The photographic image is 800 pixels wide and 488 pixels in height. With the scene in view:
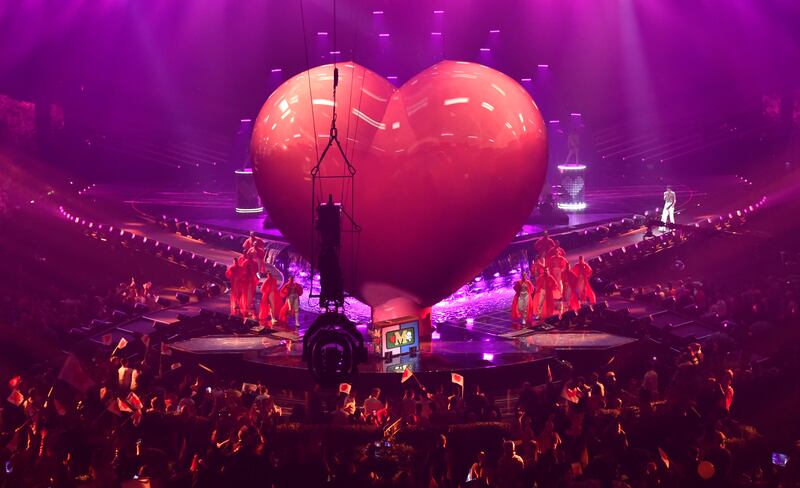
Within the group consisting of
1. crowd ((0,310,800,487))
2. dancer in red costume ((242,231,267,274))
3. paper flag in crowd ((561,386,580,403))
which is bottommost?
crowd ((0,310,800,487))

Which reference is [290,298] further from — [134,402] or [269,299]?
[134,402]

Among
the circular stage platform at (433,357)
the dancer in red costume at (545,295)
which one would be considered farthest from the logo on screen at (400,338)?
the dancer in red costume at (545,295)

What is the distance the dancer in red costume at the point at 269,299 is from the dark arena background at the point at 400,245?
0.05 metres

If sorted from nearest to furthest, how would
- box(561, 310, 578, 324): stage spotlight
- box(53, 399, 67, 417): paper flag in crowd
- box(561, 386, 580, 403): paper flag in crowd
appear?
1. box(53, 399, 67, 417): paper flag in crowd
2. box(561, 386, 580, 403): paper flag in crowd
3. box(561, 310, 578, 324): stage spotlight

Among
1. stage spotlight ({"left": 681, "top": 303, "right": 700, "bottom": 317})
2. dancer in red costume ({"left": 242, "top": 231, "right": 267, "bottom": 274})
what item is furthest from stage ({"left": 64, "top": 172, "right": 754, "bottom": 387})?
dancer in red costume ({"left": 242, "top": 231, "right": 267, "bottom": 274})

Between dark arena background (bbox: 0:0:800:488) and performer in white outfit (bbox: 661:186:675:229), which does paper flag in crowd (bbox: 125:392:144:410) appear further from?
performer in white outfit (bbox: 661:186:675:229)

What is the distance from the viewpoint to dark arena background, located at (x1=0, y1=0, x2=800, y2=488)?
9312 mm

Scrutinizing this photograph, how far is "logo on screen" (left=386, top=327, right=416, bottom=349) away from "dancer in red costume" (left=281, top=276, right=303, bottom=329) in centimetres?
256

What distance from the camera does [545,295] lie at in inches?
645

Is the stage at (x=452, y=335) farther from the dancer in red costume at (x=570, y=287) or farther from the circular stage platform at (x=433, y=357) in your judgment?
the dancer in red costume at (x=570, y=287)

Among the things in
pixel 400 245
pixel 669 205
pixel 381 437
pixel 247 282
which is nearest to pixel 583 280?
pixel 400 245

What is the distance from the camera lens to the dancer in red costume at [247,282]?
659 inches

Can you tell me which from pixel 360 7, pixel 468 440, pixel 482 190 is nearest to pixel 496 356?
pixel 482 190

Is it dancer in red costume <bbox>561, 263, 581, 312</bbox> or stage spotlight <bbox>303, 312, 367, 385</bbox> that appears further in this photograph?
dancer in red costume <bbox>561, 263, 581, 312</bbox>
